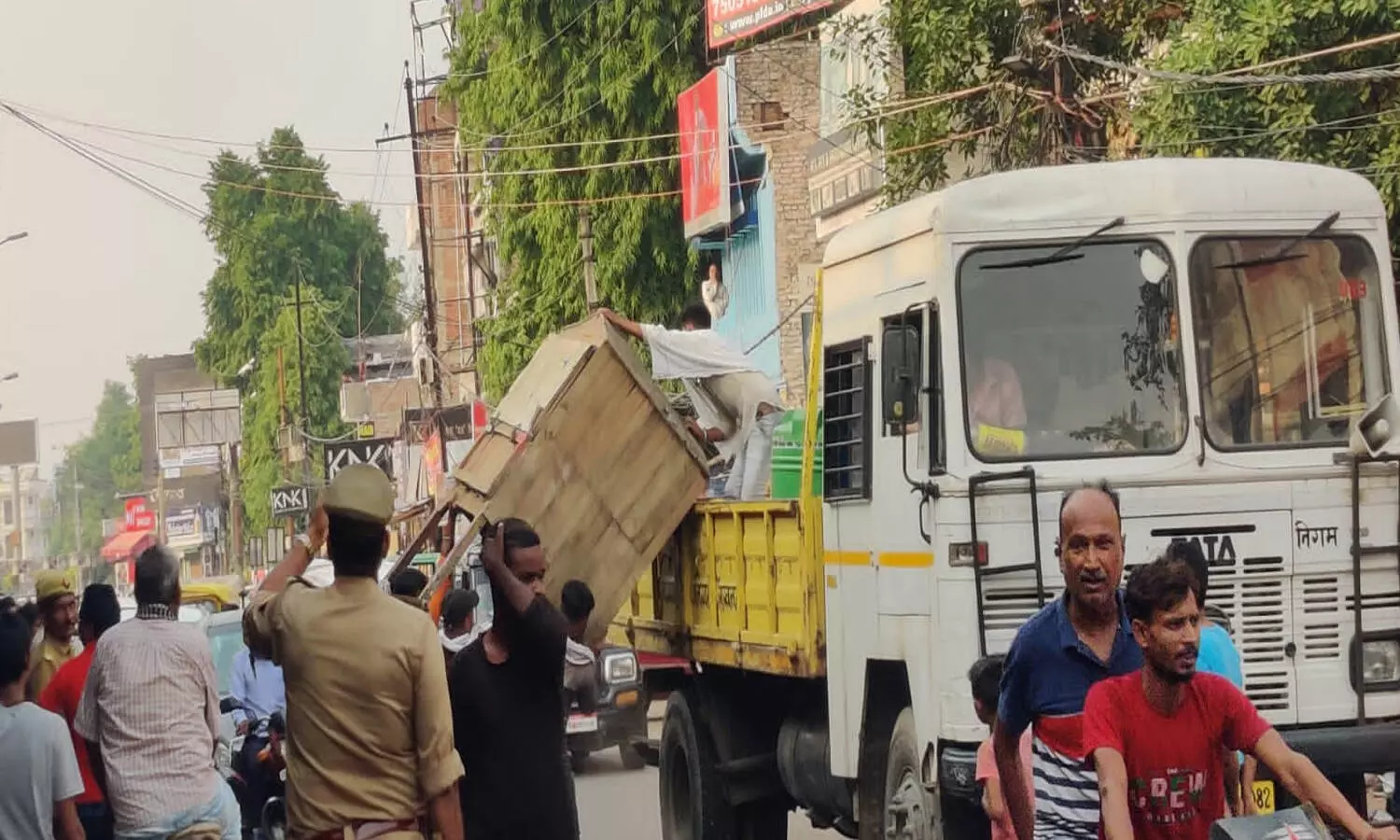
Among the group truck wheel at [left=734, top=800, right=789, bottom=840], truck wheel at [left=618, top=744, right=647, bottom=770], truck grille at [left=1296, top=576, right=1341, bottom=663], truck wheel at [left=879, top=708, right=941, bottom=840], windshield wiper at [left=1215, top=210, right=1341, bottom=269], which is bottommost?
truck wheel at [left=618, top=744, right=647, bottom=770]

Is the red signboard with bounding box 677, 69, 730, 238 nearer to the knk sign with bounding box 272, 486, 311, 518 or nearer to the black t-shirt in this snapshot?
the knk sign with bounding box 272, 486, 311, 518

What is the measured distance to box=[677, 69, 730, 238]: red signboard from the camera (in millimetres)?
37062

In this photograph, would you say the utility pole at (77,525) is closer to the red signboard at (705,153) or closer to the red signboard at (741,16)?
the red signboard at (705,153)

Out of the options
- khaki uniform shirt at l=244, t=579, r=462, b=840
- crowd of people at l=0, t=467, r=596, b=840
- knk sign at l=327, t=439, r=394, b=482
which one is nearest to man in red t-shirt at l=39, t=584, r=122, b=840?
crowd of people at l=0, t=467, r=596, b=840

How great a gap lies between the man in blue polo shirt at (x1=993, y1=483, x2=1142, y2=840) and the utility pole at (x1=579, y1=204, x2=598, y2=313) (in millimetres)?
29333

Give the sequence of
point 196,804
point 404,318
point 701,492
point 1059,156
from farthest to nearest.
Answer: point 404,318 → point 1059,156 → point 701,492 → point 196,804

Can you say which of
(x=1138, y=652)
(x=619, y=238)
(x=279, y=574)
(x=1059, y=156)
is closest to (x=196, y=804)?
(x=279, y=574)

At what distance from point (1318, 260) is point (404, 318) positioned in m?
107

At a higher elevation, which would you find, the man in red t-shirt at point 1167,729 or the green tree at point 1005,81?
the green tree at point 1005,81

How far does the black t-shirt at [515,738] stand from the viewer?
6430 millimetres

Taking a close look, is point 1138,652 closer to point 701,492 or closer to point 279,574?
point 279,574

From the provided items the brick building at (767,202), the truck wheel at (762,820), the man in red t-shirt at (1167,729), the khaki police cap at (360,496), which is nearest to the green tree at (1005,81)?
the truck wheel at (762,820)

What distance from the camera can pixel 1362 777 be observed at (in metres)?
9.71

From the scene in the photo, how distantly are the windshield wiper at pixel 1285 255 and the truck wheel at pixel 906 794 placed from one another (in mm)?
2355
